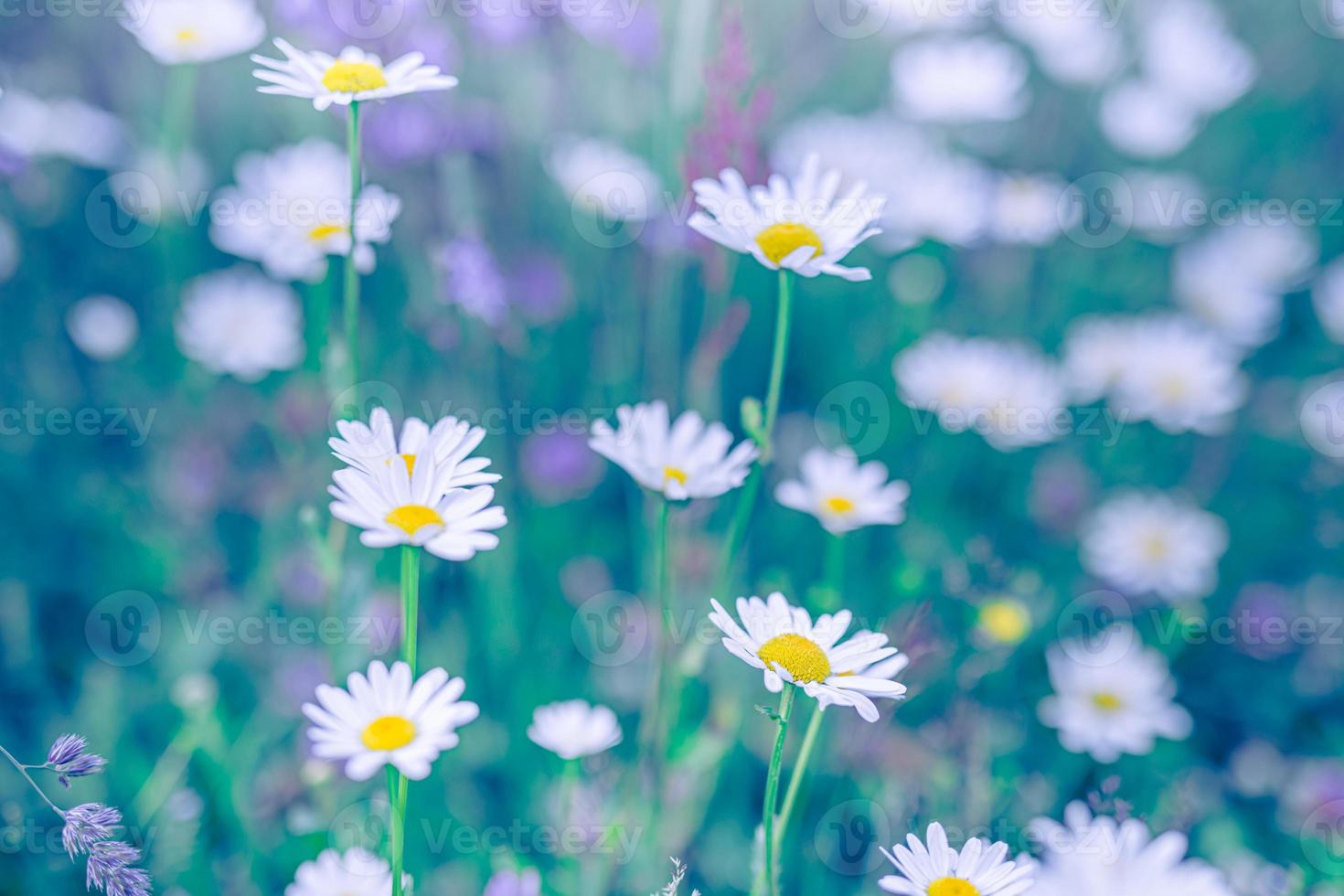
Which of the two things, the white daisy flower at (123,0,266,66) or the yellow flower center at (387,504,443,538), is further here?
the white daisy flower at (123,0,266,66)

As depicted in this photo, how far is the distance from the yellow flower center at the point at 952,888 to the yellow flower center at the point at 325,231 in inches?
49.7

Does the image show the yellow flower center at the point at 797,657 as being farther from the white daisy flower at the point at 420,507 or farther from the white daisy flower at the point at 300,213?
the white daisy flower at the point at 300,213

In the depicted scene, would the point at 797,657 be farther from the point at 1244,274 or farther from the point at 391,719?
the point at 1244,274

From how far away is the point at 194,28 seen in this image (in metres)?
1.95

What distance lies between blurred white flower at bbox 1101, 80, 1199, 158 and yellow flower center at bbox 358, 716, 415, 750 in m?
3.09

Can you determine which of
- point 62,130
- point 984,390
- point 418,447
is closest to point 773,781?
point 418,447

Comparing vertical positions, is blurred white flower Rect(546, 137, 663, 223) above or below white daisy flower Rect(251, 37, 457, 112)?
below

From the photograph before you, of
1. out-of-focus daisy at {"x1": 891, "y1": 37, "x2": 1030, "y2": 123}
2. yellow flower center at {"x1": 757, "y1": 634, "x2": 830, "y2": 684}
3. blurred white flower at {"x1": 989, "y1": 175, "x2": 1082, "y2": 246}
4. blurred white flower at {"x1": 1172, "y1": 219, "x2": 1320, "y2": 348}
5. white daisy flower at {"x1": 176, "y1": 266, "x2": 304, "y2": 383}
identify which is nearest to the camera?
yellow flower center at {"x1": 757, "y1": 634, "x2": 830, "y2": 684}

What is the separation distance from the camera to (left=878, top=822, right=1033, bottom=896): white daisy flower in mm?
956

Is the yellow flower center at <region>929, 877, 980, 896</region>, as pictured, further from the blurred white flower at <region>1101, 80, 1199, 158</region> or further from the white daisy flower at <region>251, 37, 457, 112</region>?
the blurred white flower at <region>1101, 80, 1199, 158</region>

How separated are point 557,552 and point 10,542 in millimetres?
1053

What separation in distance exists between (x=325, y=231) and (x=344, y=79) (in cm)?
56

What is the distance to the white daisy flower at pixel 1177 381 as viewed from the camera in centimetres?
246

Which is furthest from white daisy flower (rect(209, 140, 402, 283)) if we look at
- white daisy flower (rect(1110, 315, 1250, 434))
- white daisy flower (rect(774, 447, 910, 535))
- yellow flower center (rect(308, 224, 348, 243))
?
white daisy flower (rect(1110, 315, 1250, 434))
